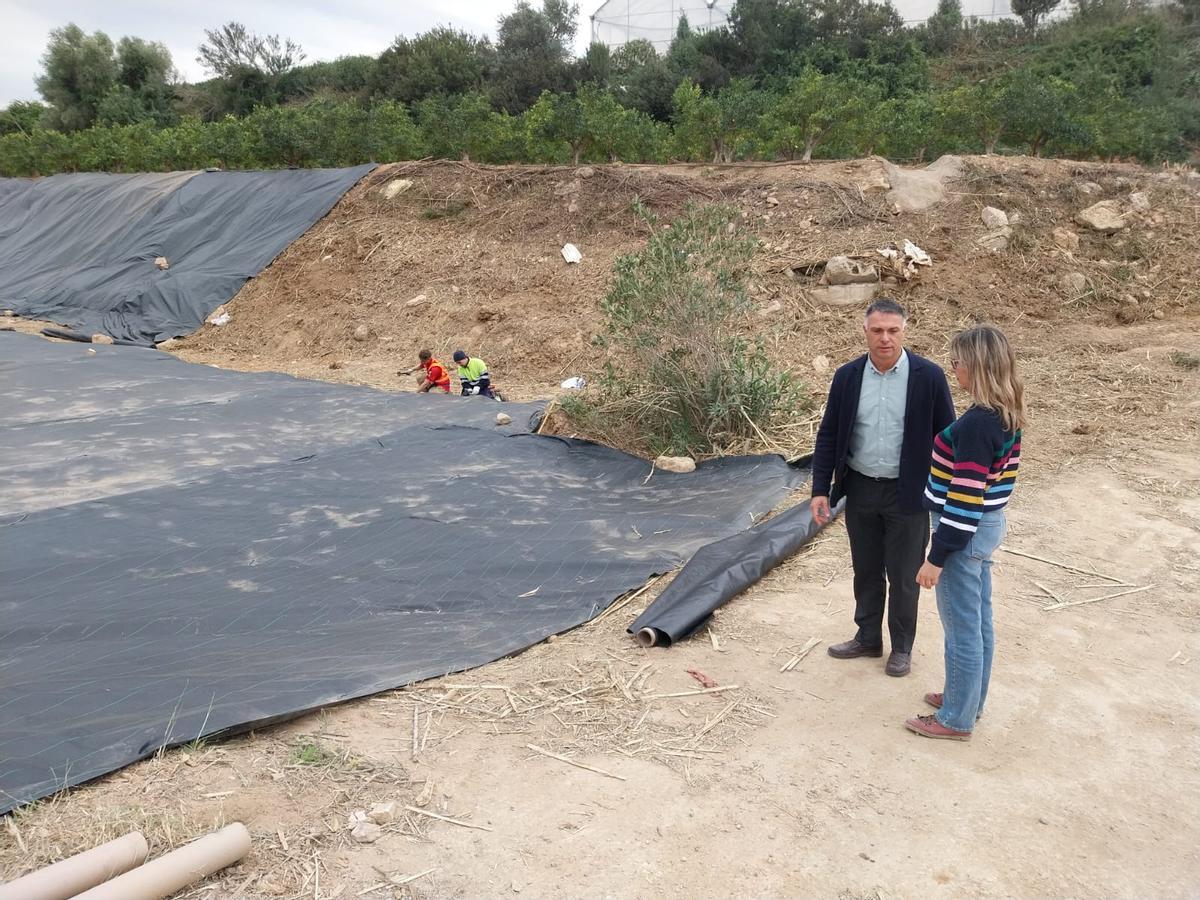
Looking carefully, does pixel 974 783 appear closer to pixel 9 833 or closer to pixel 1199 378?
pixel 9 833

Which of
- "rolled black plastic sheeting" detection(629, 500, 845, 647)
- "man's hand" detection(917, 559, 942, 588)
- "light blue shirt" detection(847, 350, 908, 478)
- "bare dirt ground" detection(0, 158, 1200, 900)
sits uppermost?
"light blue shirt" detection(847, 350, 908, 478)

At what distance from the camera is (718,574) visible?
4.16 m

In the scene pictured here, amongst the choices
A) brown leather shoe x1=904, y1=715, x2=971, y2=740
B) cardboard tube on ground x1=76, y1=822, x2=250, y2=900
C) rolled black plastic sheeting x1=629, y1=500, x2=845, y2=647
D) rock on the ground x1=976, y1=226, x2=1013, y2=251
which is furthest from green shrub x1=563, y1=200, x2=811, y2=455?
rock on the ground x1=976, y1=226, x2=1013, y2=251

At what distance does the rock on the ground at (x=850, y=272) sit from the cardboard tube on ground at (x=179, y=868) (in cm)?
912

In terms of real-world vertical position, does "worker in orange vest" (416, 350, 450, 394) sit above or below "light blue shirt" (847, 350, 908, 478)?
below

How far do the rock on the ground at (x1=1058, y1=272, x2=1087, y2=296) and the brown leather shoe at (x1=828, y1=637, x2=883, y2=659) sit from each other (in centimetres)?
827

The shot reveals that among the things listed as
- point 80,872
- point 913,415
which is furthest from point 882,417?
point 80,872

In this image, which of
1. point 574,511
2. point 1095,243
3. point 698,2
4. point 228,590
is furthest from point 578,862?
point 698,2

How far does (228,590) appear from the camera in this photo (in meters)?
3.98

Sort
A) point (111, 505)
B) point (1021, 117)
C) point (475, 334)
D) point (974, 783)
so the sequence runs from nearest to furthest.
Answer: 1. point (974, 783)
2. point (111, 505)
3. point (475, 334)
4. point (1021, 117)

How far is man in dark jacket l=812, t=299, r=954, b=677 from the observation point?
3150 mm

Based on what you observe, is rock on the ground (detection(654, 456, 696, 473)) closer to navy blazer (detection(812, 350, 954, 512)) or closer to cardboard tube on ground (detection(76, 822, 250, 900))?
navy blazer (detection(812, 350, 954, 512))

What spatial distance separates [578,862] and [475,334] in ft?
31.5

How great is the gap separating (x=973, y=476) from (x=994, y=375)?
30 cm
